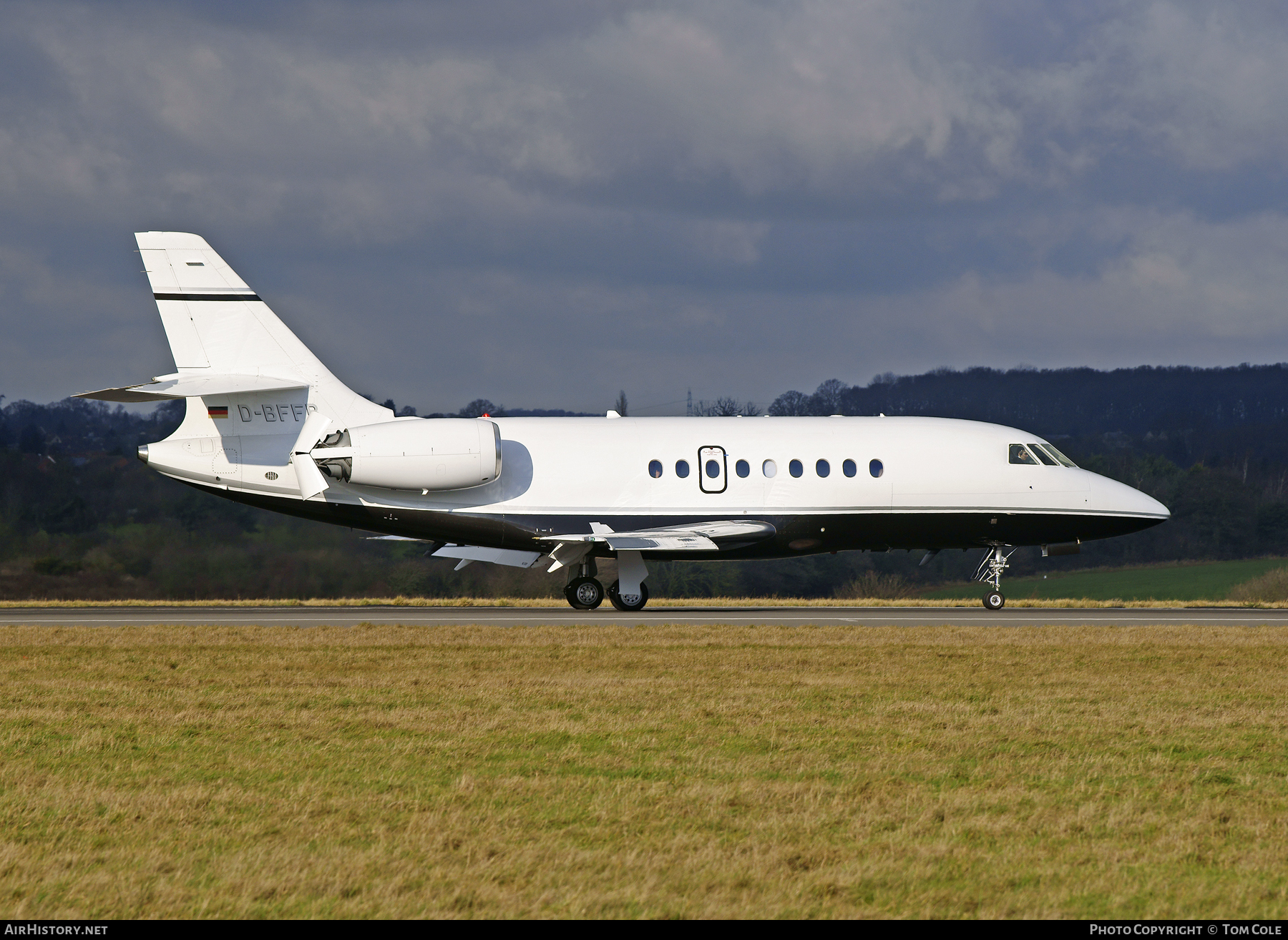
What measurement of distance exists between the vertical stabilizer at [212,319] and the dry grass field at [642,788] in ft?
37.2

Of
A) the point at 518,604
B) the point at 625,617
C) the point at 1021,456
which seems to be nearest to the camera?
the point at 625,617

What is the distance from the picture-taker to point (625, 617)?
25.6 meters

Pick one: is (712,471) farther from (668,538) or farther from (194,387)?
(194,387)

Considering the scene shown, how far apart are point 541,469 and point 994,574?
427 inches

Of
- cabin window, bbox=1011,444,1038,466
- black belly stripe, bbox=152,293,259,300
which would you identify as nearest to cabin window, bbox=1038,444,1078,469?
cabin window, bbox=1011,444,1038,466

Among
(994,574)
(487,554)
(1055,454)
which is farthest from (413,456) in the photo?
(1055,454)

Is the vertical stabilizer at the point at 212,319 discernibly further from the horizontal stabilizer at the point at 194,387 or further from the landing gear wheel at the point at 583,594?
the landing gear wheel at the point at 583,594

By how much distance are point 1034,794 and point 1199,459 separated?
109459 mm

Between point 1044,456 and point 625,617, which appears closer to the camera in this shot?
point 625,617

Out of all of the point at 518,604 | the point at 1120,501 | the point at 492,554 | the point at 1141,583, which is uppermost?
the point at 1120,501

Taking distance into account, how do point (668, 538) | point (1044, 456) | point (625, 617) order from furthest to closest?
point (1044, 456), point (668, 538), point (625, 617)

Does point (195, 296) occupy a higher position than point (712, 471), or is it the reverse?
point (195, 296)

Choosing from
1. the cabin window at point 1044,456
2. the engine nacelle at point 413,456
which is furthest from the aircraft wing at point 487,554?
the cabin window at point 1044,456

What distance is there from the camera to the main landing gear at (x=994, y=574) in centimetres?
2928
